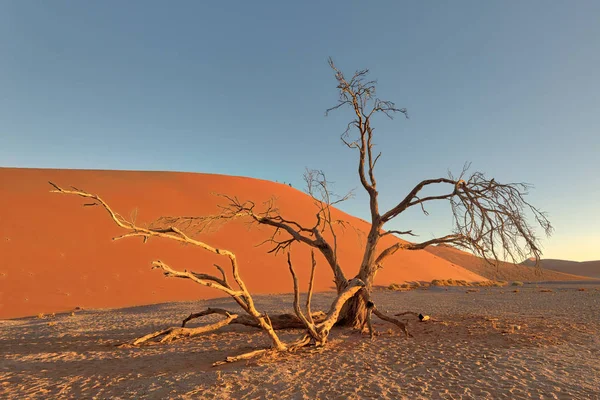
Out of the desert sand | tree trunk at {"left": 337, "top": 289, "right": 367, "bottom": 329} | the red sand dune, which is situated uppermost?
the red sand dune

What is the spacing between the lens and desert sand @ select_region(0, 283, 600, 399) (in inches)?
197

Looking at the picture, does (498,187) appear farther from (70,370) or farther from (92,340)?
(92,340)

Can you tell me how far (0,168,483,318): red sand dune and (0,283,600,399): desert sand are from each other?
5.18m

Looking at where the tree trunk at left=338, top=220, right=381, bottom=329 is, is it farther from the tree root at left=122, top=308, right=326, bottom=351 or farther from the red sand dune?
the red sand dune

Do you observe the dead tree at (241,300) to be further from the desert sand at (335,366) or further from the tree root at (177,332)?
the desert sand at (335,366)

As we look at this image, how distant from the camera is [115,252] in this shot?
26.3m

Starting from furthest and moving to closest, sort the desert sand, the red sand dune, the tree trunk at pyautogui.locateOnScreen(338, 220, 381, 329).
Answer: the red sand dune, the tree trunk at pyautogui.locateOnScreen(338, 220, 381, 329), the desert sand

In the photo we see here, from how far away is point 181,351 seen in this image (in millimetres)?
7734

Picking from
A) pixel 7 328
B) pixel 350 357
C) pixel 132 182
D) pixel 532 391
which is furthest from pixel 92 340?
pixel 132 182

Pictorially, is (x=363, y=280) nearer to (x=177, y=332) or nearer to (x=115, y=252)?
(x=177, y=332)

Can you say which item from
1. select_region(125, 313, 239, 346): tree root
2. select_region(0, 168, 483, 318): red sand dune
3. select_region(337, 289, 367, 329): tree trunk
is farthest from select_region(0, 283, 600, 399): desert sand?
select_region(0, 168, 483, 318): red sand dune

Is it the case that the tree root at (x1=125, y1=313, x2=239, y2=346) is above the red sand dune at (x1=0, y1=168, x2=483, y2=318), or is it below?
below

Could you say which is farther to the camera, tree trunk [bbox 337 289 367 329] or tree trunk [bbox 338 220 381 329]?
tree trunk [bbox 337 289 367 329]

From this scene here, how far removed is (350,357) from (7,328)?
11.5 meters
